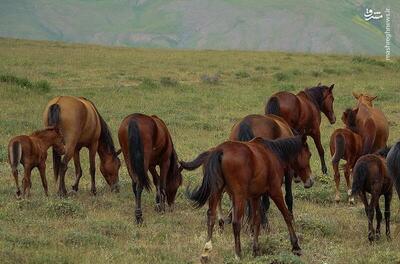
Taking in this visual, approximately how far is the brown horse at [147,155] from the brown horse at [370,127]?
3.94 meters

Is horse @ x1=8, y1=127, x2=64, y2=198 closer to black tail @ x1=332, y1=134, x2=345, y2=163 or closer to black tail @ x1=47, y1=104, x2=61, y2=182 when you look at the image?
black tail @ x1=47, y1=104, x2=61, y2=182

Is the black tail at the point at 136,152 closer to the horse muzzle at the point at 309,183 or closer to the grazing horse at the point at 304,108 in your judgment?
the horse muzzle at the point at 309,183

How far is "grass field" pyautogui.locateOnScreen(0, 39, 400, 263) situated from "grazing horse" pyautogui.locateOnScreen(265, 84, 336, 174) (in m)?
0.95

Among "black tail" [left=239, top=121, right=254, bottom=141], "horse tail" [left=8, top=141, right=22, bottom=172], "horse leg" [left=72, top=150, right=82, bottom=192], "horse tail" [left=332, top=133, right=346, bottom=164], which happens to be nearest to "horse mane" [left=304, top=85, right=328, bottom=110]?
"horse tail" [left=332, top=133, right=346, bottom=164]

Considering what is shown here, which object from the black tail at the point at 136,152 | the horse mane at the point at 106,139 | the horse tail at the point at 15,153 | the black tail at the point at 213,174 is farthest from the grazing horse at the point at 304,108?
the black tail at the point at 213,174

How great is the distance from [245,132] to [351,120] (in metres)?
3.77

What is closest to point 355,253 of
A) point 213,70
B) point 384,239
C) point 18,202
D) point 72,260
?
point 384,239

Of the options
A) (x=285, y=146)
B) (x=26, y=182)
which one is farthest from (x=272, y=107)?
(x=26, y=182)

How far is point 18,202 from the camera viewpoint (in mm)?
11000

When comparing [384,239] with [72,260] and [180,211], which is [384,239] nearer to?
[180,211]

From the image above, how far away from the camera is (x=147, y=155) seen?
1123cm

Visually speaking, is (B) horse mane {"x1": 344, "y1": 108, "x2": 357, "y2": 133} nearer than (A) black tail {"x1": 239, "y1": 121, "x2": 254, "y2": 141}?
No

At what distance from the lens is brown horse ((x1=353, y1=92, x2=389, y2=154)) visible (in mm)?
13992

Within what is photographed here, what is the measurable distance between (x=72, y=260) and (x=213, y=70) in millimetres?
25952
